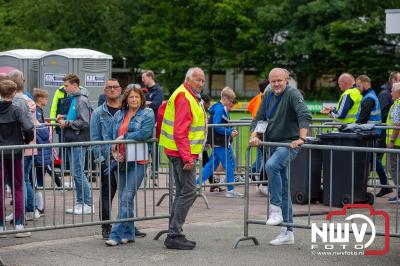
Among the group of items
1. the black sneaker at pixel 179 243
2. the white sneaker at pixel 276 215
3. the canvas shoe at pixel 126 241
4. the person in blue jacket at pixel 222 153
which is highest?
the person in blue jacket at pixel 222 153

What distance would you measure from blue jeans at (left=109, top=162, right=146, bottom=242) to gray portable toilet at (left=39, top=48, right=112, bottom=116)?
979 centimetres

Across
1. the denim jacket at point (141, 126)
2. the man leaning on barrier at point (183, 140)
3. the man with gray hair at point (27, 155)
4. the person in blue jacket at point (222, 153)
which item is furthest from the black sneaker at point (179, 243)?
the person in blue jacket at point (222, 153)

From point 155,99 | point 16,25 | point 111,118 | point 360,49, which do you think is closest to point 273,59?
point 360,49

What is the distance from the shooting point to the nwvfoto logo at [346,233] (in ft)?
29.8

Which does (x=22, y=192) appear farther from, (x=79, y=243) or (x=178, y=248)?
(x=178, y=248)

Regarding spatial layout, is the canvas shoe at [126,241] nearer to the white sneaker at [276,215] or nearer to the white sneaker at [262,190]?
the white sneaker at [276,215]

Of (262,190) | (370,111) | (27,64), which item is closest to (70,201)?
(262,190)

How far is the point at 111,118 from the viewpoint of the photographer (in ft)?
33.8

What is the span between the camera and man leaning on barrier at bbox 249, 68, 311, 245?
9539 millimetres

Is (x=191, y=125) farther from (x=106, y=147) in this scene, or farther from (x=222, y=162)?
(x=222, y=162)

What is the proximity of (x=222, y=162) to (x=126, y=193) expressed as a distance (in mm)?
4532

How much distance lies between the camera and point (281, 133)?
9.73 metres

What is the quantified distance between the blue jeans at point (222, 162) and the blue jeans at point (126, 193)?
4.17 meters

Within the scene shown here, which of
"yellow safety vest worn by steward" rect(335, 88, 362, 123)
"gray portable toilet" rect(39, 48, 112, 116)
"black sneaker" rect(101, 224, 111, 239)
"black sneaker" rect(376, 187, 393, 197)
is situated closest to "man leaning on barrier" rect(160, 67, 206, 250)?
"black sneaker" rect(101, 224, 111, 239)
